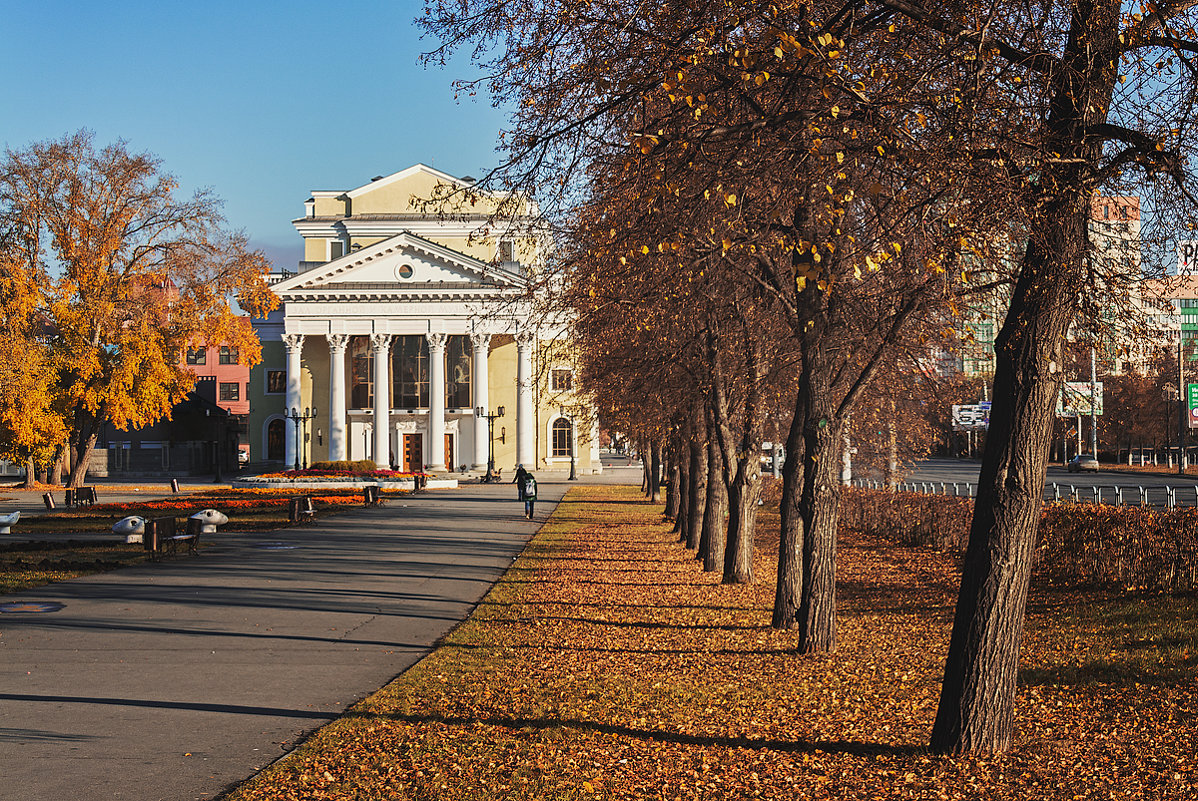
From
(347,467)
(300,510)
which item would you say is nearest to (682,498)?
(300,510)

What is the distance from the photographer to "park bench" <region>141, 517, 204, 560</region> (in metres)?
21.6

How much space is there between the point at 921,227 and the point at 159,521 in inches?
750

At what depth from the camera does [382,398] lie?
76.2 m

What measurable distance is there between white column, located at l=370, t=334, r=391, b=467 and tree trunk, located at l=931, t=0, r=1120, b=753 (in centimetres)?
6921

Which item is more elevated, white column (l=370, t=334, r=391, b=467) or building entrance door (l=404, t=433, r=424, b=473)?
white column (l=370, t=334, r=391, b=467)

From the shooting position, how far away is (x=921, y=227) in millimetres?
7480

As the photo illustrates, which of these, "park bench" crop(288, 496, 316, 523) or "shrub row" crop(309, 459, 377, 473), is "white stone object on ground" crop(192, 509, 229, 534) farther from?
"shrub row" crop(309, 459, 377, 473)

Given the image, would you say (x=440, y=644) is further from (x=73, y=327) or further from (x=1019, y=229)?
(x=73, y=327)

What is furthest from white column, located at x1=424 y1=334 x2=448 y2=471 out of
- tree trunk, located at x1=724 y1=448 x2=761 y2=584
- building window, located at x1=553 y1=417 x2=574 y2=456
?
tree trunk, located at x1=724 y1=448 x2=761 y2=584

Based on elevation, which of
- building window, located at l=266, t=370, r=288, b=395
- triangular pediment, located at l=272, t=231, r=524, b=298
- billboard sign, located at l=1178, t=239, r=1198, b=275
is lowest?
billboard sign, located at l=1178, t=239, r=1198, b=275

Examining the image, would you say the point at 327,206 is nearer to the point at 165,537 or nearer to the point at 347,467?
the point at 347,467

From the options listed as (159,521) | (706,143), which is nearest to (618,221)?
(706,143)

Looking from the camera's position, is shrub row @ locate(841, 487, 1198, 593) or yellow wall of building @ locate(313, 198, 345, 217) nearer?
shrub row @ locate(841, 487, 1198, 593)

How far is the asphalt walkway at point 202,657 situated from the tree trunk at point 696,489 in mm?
4624
